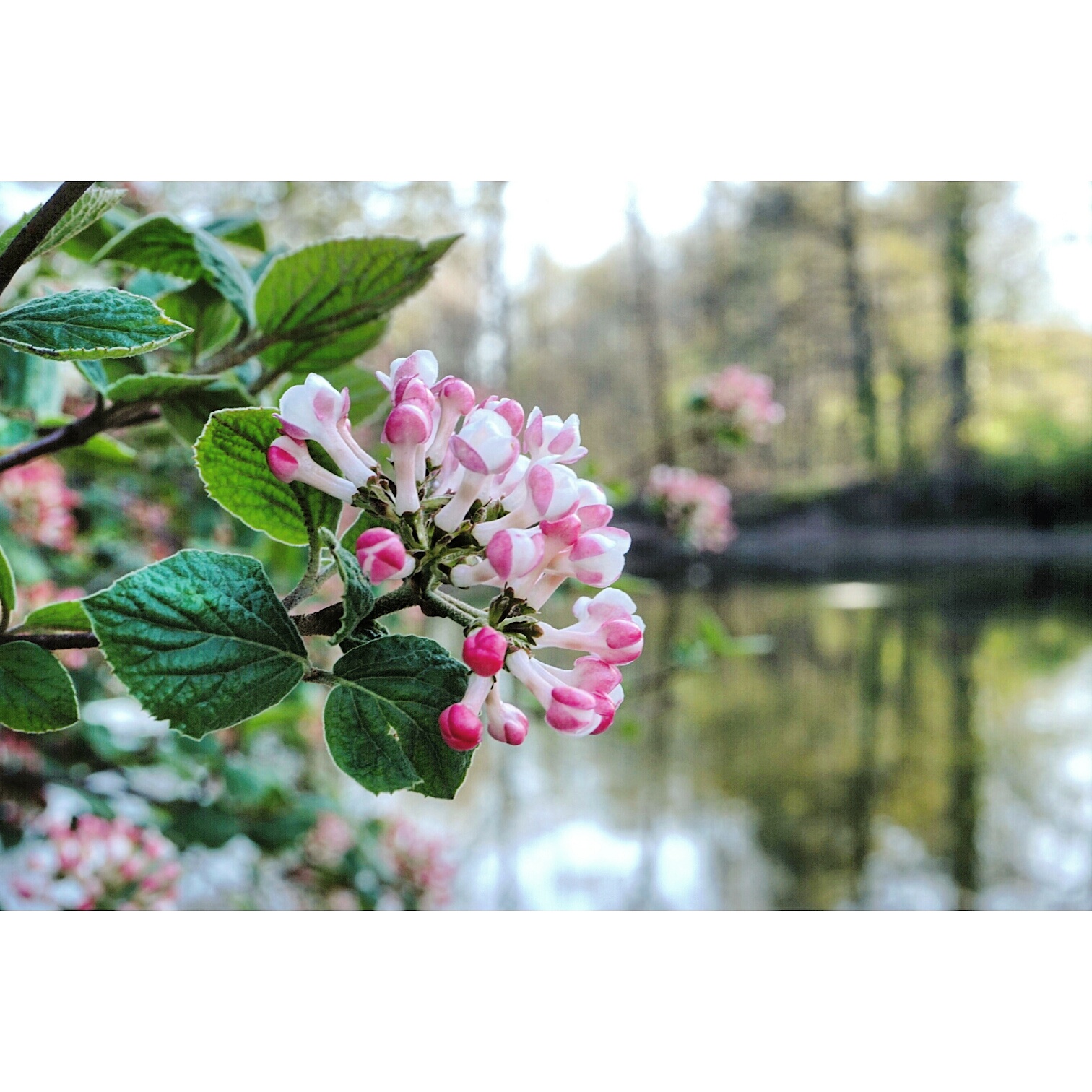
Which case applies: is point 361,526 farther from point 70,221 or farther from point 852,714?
point 852,714

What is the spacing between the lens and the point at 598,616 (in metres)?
0.15

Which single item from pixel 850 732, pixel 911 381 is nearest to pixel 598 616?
pixel 850 732

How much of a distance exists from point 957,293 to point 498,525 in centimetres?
510

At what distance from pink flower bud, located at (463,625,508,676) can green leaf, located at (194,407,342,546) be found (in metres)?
0.04

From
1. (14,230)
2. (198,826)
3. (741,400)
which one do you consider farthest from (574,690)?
(741,400)

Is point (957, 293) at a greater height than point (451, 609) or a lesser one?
greater

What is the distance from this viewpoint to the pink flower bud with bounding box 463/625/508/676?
13 cm

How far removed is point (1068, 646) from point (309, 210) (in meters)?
3.17

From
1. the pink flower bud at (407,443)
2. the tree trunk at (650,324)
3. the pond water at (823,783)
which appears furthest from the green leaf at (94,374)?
the tree trunk at (650,324)

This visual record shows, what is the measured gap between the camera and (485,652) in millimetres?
133

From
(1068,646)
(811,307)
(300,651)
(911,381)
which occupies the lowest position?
(1068,646)

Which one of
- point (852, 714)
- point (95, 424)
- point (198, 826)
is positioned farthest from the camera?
point (852, 714)
